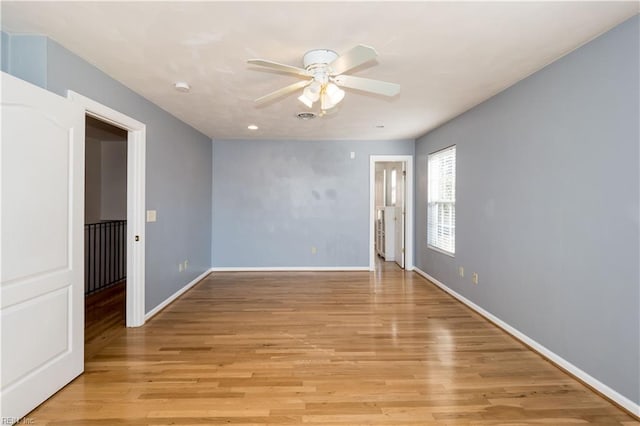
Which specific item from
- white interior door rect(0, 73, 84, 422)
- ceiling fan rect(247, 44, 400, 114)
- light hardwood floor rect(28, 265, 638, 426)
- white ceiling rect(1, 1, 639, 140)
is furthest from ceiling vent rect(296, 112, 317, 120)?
light hardwood floor rect(28, 265, 638, 426)

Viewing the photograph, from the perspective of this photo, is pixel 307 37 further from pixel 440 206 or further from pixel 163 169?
pixel 440 206

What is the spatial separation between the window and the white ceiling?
4.58 ft

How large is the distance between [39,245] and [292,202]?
400 centimetres

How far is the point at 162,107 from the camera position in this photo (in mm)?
3643

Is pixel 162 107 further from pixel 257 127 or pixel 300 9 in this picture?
pixel 300 9

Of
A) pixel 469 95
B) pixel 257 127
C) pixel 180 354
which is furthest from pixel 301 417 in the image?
pixel 257 127

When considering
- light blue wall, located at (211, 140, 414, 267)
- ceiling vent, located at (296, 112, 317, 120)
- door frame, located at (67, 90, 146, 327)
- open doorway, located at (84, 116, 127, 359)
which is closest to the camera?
door frame, located at (67, 90, 146, 327)

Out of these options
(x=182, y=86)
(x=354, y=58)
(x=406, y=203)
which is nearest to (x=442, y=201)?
(x=406, y=203)

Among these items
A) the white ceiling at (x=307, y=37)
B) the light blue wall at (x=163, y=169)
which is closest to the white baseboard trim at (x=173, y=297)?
the light blue wall at (x=163, y=169)

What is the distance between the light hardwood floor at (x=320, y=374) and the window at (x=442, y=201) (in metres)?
1.18

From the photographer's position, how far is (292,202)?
571cm

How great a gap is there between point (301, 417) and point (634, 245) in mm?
2228

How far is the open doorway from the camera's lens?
13.4 ft

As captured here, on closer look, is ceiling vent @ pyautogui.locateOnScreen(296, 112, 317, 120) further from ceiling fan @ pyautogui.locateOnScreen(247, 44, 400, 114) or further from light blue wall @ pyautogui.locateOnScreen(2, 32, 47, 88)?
light blue wall @ pyautogui.locateOnScreen(2, 32, 47, 88)
